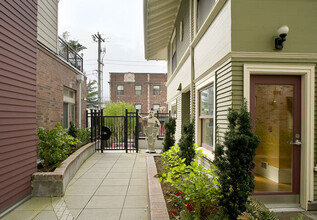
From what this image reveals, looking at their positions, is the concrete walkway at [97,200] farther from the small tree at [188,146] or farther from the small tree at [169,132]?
the small tree at [169,132]

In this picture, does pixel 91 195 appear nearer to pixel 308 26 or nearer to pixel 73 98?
pixel 308 26

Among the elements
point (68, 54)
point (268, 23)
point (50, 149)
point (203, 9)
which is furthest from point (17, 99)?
point (68, 54)

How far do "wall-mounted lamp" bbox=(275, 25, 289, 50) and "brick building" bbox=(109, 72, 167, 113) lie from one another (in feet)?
77.3

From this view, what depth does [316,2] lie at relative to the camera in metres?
3.45

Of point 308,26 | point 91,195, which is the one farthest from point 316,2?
point 91,195

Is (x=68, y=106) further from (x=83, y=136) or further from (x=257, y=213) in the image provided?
(x=257, y=213)

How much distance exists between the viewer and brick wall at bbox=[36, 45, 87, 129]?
20.3 ft

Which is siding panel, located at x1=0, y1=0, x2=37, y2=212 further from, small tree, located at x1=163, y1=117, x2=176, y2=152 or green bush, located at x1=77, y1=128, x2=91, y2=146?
small tree, located at x1=163, y1=117, x2=176, y2=152

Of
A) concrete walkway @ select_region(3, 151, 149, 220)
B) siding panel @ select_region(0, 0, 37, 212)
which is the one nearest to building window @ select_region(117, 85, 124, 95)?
concrete walkway @ select_region(3, 151, 149, 220)

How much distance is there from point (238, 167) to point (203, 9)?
167 inches

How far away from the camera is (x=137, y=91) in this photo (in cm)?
2700

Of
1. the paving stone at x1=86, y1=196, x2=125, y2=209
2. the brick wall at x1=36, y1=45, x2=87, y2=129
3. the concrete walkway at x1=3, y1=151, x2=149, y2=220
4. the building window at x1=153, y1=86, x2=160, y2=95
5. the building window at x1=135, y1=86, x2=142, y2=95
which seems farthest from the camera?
the building window at x1=153, y1=86, x2=160, y2=95

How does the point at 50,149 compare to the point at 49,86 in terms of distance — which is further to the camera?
the point at 49,86

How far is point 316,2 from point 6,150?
5.61 metres
